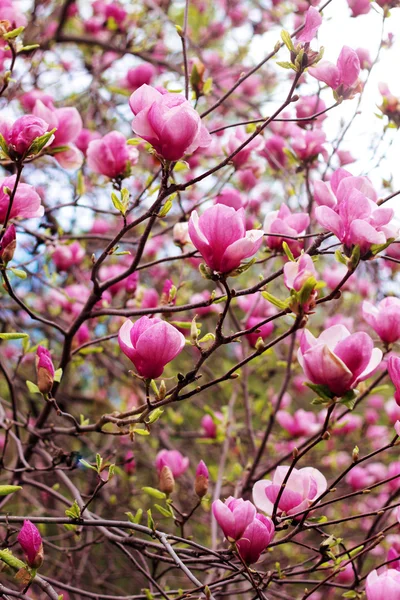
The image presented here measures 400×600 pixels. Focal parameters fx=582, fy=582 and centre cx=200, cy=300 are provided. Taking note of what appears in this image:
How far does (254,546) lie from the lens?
89 centimetres

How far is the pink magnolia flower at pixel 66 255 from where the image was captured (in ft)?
5.85

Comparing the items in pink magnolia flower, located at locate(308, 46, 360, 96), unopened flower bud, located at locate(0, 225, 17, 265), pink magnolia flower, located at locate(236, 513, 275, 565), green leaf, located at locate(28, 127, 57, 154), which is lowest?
pink magnolia flower, located at locate(236, 513, 275, 565)

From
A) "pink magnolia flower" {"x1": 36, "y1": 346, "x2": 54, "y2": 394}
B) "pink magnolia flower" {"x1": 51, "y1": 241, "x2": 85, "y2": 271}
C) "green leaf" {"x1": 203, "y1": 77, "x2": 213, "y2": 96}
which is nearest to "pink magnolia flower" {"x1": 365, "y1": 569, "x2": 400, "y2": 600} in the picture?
"pink magnolia flower" {"x1": 36, "y1": 346, "x2": 54, "y2": 394}

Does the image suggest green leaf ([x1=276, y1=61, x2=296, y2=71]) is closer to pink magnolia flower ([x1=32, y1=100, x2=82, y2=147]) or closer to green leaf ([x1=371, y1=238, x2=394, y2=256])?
green leaf ([x1=371, y1=238, x2=394, y2=256])

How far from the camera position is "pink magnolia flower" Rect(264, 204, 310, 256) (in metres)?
1.16

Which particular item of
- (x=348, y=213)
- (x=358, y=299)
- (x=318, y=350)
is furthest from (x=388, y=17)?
(x=358, y=299)

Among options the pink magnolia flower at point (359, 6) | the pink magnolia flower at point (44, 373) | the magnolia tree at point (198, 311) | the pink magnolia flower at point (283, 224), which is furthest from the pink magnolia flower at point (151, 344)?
the pink magnolia flower at point (359, 6)

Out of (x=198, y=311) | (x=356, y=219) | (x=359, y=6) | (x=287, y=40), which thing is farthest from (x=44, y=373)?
(x=359, y=6)

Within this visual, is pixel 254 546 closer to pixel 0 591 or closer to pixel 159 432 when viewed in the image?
pixel 0 591

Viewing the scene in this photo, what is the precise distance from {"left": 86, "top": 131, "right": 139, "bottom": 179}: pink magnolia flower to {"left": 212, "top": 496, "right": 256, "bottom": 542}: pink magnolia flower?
75cm

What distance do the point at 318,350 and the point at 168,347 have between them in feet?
0.73

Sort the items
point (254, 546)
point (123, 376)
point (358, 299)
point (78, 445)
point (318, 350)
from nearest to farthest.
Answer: point (318, 350), point (254, 546), point (123, 376), point (78, 445), point (358, 299)

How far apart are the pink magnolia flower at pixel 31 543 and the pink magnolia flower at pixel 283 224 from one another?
0.68m

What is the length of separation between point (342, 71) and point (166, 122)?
1.30ft
